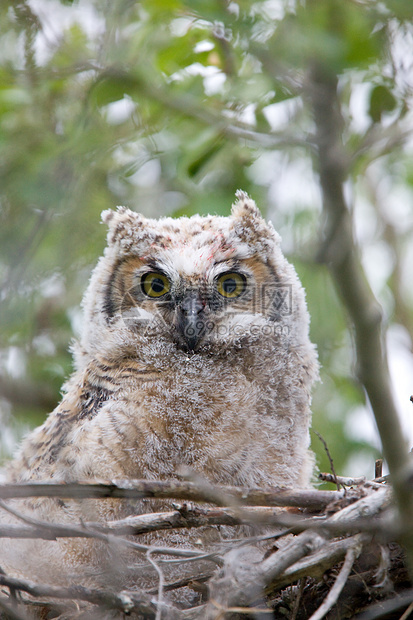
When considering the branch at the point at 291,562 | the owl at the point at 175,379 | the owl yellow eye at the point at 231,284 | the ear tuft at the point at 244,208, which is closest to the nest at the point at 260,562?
the branch at the point at 291,562

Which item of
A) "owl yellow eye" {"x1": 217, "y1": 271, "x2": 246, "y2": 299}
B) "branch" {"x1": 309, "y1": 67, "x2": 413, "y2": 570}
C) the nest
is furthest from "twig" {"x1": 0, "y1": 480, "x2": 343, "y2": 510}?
"owl yellow eye" {"x1": 217, "y1": 271, "x2": 246, "y2": 299}

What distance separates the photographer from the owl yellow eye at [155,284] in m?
3.00

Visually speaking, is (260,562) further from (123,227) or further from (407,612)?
(123,227)

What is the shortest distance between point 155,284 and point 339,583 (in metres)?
1.57

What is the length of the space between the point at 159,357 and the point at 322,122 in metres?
1.32

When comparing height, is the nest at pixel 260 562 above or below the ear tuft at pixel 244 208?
below

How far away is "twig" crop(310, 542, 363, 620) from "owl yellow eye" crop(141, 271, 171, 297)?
1.44 metres

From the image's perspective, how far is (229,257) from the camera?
304cm

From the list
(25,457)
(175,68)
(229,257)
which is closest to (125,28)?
(175,68)

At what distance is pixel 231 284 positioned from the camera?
3033mm

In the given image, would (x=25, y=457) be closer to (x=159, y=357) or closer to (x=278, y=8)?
(x=159, y=357)

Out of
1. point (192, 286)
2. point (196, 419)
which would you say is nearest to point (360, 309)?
point (196, 419)

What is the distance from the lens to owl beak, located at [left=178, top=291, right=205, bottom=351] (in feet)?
9.05

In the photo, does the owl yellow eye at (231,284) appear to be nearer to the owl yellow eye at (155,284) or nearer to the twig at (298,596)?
the owl yellow eye at (155,284)
